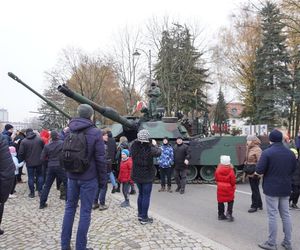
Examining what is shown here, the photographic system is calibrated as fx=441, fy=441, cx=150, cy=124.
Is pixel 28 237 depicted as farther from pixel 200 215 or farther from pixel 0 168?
pixel 200 215

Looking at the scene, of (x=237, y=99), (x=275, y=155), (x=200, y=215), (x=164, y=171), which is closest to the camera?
(x=275, y=155)

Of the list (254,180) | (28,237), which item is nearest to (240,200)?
(254,180)

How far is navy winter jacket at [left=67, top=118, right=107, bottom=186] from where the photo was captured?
552cm

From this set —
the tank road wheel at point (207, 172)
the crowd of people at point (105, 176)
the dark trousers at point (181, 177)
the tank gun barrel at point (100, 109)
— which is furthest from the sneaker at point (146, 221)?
the tank road wheel at point (207, 172)

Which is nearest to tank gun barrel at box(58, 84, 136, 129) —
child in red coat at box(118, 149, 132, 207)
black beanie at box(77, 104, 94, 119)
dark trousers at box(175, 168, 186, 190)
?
dark trousers at box(175, 168, 186, 190)

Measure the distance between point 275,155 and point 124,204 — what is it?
3.90m

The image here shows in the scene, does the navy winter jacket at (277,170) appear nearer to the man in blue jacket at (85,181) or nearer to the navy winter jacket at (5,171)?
the man in blue jacket at (85,181)

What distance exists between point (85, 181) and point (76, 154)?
0.37m

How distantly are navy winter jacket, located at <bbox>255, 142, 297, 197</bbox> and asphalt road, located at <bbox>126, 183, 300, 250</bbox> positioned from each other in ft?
2.80

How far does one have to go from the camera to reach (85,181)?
5.52m

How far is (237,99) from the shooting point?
40.6 metres

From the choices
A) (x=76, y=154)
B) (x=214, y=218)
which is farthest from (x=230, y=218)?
(x=76, y=154)

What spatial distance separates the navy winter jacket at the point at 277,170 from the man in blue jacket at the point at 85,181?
7.57ft

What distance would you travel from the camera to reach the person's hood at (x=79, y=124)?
5551 millimetres
